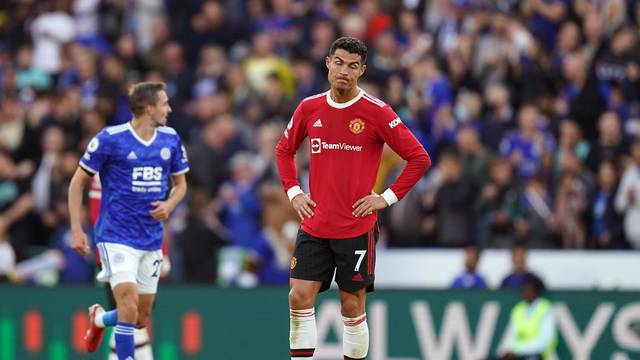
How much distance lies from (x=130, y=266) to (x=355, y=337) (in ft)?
7.80

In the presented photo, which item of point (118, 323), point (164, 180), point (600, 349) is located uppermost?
point (164, 180)

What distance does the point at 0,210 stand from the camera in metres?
20.8

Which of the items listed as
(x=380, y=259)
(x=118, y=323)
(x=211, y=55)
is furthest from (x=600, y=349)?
(x=211, y=55)

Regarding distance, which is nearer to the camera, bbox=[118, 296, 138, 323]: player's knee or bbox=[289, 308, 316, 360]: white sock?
bbox=[289, 308, 316, 360]: white sock

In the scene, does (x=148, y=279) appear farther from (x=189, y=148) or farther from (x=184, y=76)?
(x=184, y=76)

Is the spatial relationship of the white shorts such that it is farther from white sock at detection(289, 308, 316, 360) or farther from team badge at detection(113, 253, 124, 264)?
white sock at detection(289, 308, 316, 360)

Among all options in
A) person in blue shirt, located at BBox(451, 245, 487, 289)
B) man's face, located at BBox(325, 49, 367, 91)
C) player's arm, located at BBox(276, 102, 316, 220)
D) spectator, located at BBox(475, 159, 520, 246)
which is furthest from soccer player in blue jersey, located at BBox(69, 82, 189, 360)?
spectator, located at BBox(475, 159, 520, 246)

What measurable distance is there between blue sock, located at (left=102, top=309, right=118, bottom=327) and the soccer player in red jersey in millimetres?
1995

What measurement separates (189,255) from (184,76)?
15.2 ft

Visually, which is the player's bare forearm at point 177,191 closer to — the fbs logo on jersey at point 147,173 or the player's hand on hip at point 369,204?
the fbs logo on jersey at point 147,173

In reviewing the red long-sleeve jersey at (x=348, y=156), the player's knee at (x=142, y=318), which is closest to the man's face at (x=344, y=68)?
the red long-sleeve jersey at (x=348, y=156)

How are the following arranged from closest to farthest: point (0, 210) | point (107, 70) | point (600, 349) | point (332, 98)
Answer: point (332, 98) → point (600, 349) → point (0, 210) → point (107, 70)

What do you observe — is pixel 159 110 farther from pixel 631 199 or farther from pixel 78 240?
pixel 631 199

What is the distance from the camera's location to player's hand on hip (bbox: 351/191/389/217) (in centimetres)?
1184
